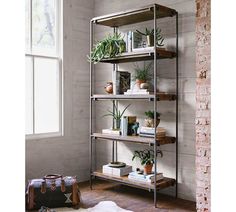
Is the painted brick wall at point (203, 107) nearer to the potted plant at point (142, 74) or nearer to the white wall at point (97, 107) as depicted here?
the white wall at point (97, 107)

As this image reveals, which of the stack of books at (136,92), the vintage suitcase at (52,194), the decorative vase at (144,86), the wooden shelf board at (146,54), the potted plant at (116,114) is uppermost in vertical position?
the wooden shelf board at (146,54)

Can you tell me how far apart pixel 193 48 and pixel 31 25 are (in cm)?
193

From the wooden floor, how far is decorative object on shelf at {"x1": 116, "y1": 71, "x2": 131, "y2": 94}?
1186 mm

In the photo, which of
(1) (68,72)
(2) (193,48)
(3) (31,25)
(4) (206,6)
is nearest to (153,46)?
(2) (193,48)

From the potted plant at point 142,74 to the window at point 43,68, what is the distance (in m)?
1.01

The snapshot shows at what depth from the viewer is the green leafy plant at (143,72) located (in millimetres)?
3480

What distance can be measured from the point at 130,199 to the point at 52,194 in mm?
871

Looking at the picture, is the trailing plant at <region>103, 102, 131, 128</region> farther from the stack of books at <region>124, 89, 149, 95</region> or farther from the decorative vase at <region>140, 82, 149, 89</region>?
the decorative vase at <region>140, 82, 149, 89</region>

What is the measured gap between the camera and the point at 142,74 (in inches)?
138

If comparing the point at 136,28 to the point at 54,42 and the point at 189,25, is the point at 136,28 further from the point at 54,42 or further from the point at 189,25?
the point at 54,42

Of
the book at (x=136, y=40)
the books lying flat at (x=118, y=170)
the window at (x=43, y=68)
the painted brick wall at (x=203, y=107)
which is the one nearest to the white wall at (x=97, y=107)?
the window at (x=43, y=68)

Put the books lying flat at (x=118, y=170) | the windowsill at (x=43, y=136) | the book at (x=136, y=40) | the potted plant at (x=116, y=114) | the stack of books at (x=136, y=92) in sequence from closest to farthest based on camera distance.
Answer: the stack of books at (x=136, y=92)
the book at (x=136, y=40)
the books lying flat at (x=118, y=170)
the windowsill at (x=43, y=136)
the potted plant at (x=116, y=114)

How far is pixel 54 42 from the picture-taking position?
3918 mm

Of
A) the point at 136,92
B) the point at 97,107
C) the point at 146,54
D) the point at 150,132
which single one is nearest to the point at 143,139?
the point at 150,132
